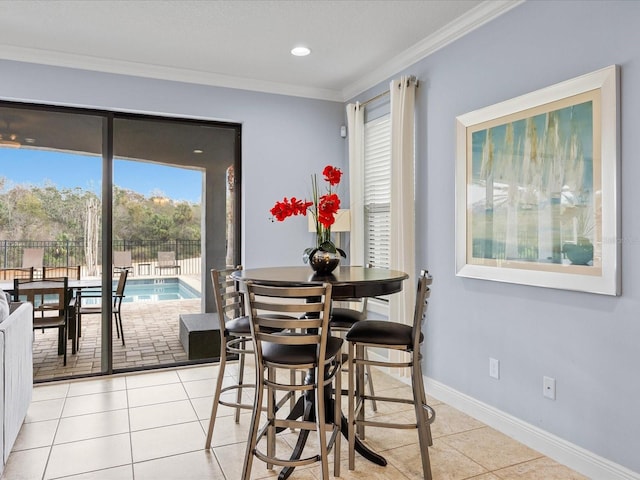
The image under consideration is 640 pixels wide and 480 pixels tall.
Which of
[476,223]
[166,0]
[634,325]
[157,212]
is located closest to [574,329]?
[634,325]

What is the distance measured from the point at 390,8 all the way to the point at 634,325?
7.57 ft

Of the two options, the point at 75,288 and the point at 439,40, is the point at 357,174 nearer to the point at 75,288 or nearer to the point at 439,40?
the point at 439,40

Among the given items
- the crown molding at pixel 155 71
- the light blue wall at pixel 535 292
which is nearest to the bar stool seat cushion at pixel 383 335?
the light blue wall at pixel 535 292

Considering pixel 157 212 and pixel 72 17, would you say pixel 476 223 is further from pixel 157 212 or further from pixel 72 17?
pixel 72 17

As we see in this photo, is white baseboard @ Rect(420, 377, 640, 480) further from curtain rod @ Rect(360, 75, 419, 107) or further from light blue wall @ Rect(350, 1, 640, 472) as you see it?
curtain rod @ Rect(360, 75, 419, 107)

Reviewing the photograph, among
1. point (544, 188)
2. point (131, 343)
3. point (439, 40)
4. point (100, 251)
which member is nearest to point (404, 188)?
point (439, 40)

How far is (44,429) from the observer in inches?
111

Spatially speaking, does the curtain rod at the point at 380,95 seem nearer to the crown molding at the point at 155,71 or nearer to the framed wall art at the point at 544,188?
the crown molding at the point at 155,71

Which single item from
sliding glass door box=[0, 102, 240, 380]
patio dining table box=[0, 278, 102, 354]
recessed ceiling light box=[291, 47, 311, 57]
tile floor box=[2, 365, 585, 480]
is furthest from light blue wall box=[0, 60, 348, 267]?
tile floor box=[2, 365, 585, 480]

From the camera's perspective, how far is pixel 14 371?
2.48 m

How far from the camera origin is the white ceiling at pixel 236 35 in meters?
2.91

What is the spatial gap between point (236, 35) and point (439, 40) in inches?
58.6

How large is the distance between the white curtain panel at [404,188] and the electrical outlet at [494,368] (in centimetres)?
76

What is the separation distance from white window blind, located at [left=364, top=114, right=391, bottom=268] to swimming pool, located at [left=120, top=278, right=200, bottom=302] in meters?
1.75
